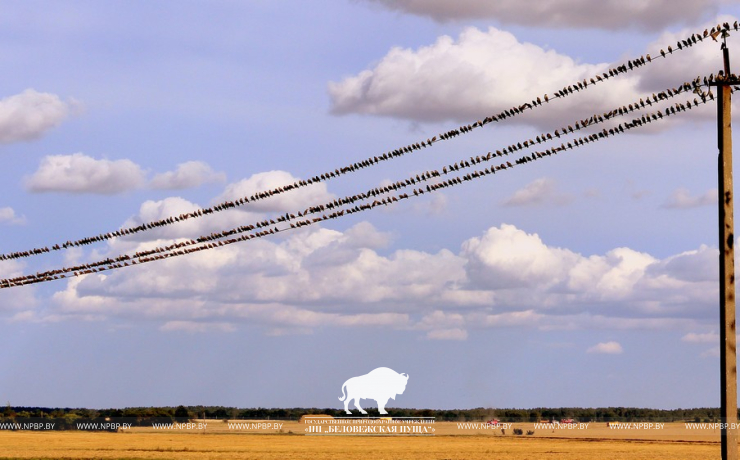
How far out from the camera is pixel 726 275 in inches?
1139

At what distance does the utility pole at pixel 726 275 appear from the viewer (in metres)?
28.9

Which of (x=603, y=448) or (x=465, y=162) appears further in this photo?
(x=603, y=448)

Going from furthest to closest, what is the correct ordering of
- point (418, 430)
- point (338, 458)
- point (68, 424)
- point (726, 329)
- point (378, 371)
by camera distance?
point (68, 424) → point (418, 430) → point (378, 371) → point (338, 458) → point (726, 329)

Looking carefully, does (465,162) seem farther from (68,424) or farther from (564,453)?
(68,424)

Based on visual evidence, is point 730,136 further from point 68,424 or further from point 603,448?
point 68,424

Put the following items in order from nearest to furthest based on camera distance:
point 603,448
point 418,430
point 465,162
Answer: point 465,162, point 603,448, point 418,430

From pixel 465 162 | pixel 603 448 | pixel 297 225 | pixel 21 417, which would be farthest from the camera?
pixel 21 417

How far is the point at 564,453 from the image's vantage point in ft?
315

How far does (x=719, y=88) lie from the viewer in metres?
29.8

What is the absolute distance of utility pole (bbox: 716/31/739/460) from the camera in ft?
94.9

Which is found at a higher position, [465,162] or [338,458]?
[465,162]

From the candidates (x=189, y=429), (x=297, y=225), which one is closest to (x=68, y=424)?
(x=189, y=429)

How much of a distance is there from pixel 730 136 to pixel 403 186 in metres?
11.9

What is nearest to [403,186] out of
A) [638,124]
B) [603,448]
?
[638,124]
